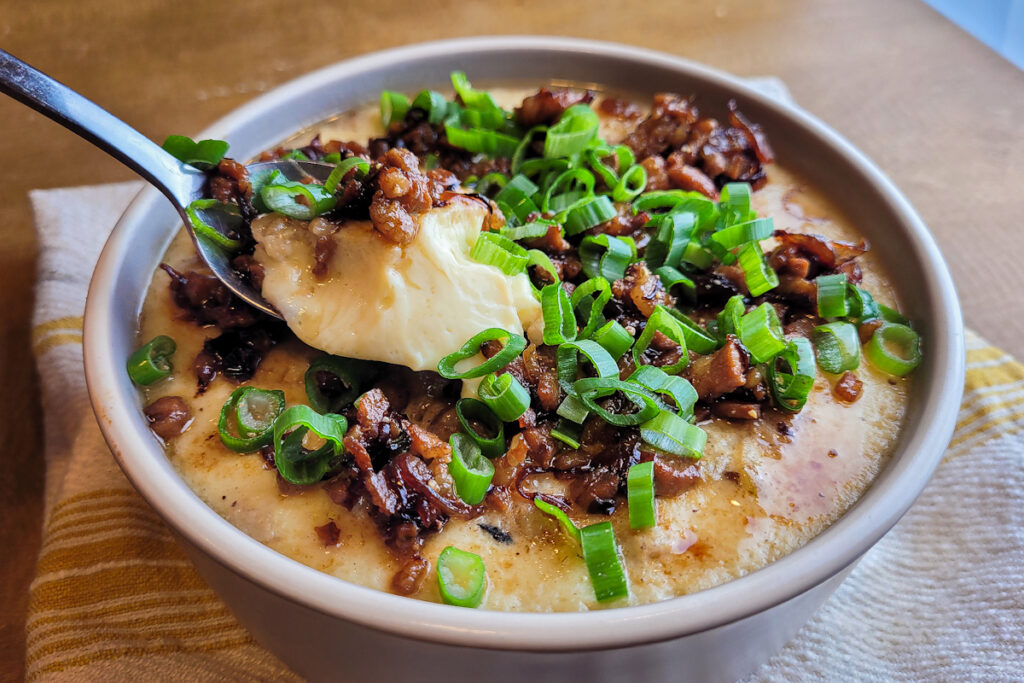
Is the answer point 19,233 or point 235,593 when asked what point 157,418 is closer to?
point 235,593

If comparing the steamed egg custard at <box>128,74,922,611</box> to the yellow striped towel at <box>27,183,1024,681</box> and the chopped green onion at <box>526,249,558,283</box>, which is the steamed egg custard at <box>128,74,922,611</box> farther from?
the yellow striped towel at <box>27,183,1024,681</box>

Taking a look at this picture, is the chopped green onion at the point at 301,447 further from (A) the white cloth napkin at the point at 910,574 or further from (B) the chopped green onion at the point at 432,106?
(B) the chopped green onion at the point at 432,106

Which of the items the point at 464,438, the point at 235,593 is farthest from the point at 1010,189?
the point at 235,593

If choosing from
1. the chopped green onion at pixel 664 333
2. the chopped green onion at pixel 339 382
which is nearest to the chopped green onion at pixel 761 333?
the chopped green onion at pixel 664 333

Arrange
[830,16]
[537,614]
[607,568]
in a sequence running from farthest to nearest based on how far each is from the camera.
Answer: [830,16] < [607,568] < [537,614]

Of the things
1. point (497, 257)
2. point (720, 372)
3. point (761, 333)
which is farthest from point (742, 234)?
point (497, 257)

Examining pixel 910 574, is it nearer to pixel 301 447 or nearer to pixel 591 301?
pixel 591 301
